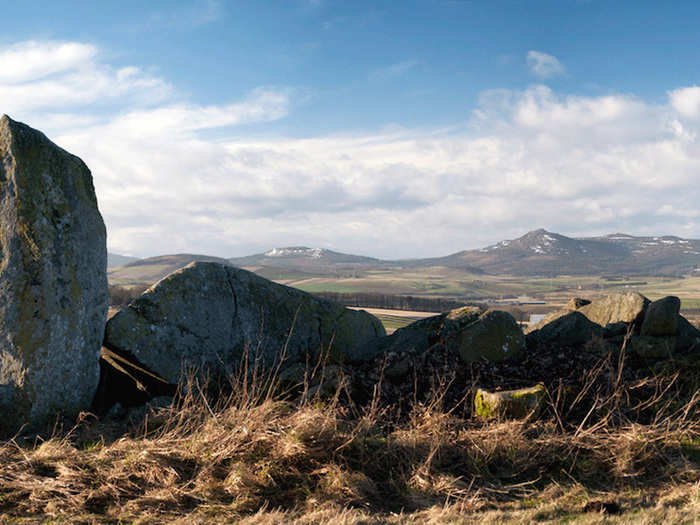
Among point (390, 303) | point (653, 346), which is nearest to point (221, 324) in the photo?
point (653, 346)

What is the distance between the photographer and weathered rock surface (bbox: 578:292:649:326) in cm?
1197

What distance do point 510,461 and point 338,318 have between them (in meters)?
6.10

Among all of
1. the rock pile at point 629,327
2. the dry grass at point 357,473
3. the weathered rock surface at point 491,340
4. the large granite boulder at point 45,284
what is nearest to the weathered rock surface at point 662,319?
the rock pile at point 629,327

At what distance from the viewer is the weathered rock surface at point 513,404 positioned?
7586mm

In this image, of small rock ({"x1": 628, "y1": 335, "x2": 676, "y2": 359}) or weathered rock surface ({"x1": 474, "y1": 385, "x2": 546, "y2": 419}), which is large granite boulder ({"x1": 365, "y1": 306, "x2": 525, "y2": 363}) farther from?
small rock ({"x1": 628, "y1": 335, "x2": 676, "y2": 359})

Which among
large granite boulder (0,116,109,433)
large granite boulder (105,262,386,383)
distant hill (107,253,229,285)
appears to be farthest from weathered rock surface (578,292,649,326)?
distant hill (107,253,229,285)

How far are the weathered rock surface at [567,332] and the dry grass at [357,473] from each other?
3844 millimetres

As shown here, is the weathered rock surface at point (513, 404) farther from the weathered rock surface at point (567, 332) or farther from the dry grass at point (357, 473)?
the weathered rock surface at point (567, 332)

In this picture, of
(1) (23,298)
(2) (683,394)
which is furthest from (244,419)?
(2) (683,394)

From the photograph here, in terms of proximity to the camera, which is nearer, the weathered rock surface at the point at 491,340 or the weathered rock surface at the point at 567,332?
the weathered rock surface at the point at 491,340

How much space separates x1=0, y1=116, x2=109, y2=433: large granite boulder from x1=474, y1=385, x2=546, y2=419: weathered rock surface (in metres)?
7.12

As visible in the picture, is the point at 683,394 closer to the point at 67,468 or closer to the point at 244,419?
the point at 244,419

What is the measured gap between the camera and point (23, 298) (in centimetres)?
802

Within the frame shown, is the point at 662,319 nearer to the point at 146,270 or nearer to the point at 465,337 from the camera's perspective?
the point at 465,337
